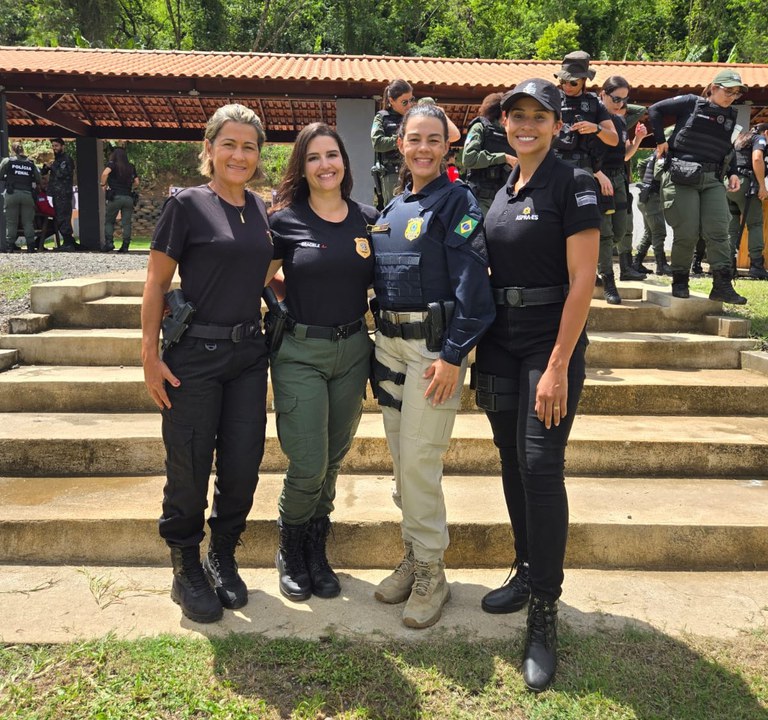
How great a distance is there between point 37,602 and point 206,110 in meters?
12.9

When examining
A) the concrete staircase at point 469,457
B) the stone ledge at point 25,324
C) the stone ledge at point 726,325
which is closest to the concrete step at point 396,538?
the concrete staircase at point 469,457

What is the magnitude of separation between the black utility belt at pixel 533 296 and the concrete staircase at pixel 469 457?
1.23 meters

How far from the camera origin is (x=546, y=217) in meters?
2.53

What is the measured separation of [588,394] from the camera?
15.0 feet

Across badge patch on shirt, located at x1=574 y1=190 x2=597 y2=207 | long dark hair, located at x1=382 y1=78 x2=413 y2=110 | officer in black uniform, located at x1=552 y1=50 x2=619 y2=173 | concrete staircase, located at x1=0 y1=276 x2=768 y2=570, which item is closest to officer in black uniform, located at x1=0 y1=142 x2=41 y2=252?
concrete staircase, located at x1=0 y1=276 x2=768 y2=570

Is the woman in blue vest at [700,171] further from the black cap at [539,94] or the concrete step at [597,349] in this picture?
the black cap at [539,94]

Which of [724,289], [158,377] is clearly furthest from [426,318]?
[724,289]

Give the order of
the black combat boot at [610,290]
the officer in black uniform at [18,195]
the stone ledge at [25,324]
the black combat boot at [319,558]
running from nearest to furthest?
the black combat boot at [319,558] < the stone ledge at [25,324] < the black combat boot at [610,290] < the officer in black uniform at [18,195]

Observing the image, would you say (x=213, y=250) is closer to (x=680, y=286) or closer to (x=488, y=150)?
(x=488, y=150)

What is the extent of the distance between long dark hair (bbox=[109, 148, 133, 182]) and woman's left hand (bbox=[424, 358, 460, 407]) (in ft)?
37.9

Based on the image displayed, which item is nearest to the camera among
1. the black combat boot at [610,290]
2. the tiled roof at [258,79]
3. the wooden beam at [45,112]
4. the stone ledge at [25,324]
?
the stone ledge at [25,324]

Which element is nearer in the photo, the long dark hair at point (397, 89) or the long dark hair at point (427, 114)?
the long dark hair at point (427, 114)

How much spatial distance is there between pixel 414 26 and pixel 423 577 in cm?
3273

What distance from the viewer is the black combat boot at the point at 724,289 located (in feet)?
18.8
